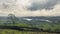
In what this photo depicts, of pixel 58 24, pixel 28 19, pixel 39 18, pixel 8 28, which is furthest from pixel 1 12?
pixel 58 24

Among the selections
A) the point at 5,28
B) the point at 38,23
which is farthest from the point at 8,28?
the point at 38,23

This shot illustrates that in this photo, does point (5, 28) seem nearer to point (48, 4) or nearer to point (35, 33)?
point (35, 33)

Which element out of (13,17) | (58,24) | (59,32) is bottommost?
(59,32)

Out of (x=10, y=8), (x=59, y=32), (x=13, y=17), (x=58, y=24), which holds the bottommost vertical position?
(x=59, y=32)

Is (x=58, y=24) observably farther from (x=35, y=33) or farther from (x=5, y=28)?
(x=5, y=28)

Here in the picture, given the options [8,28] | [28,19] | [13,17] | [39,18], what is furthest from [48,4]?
[8,28]

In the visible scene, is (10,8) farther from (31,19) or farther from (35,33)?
(35,33)

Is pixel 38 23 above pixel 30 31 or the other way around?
above

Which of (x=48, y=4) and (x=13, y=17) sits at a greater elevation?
(x=48, y=4)
